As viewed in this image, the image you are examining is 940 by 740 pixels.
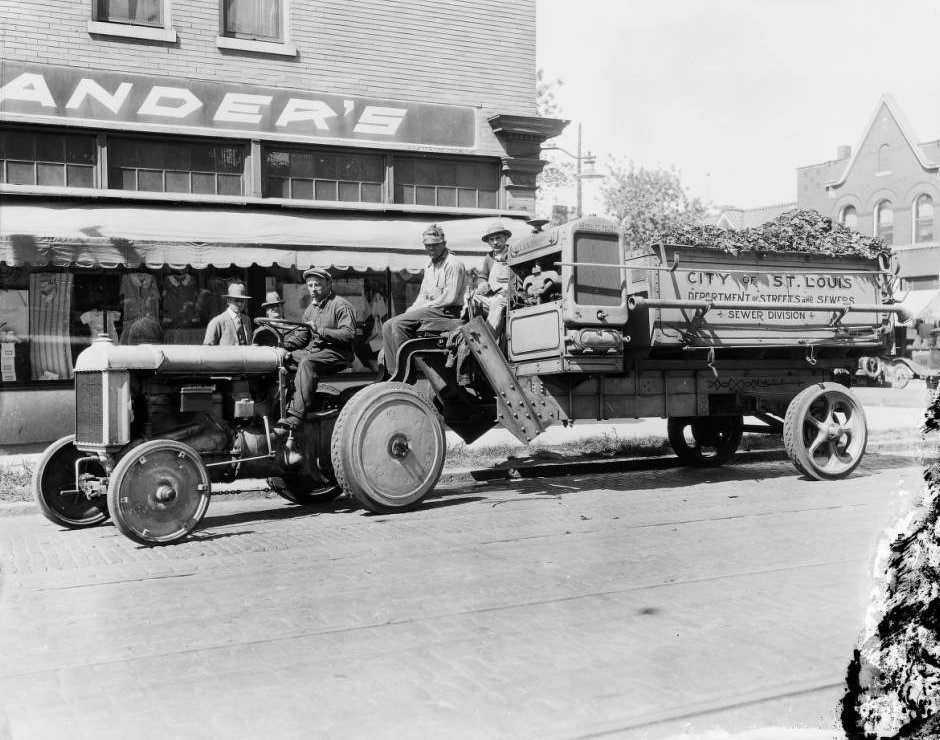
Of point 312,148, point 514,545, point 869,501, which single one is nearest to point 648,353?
point 869,501

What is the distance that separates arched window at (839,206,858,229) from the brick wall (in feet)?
17.5

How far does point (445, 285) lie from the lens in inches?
355

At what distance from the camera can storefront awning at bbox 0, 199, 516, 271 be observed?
12.2 meters

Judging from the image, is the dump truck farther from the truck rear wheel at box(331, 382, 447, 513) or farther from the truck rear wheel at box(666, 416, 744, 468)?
the truck rear wheel at box(666, 416, 744, 468)

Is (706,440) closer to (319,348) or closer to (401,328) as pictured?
(401,328)

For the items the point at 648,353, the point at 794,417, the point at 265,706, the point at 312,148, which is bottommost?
the point at 265,706

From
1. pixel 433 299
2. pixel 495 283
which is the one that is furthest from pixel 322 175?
pixel 433 299

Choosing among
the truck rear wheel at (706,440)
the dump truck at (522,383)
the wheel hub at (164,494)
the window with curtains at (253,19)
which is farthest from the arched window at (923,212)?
the window with curtains at (253,19)

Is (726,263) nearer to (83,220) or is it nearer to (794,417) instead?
(794,417)

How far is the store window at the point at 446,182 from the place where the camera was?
51.6ft

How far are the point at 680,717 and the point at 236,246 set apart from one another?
10607 mm

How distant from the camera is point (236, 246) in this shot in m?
13.1

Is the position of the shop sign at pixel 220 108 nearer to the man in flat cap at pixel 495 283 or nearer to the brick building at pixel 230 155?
the brick building at pixel 230 155

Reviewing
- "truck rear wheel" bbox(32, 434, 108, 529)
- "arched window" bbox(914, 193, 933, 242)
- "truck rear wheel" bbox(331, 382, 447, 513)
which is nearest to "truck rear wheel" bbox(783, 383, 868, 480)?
"arched window" bbox(914, 193, 933, 242)
